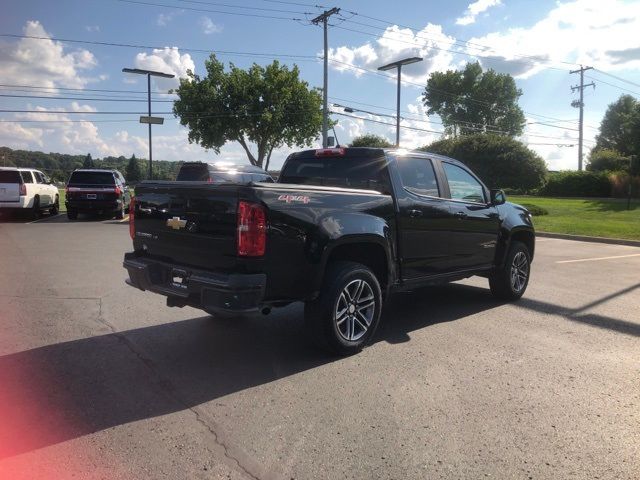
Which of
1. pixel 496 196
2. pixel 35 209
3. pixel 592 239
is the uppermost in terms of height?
pixel 496 196

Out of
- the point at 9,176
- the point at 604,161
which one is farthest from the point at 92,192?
the point at 604,161

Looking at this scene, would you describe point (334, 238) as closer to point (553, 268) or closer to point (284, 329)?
point (284, 329)

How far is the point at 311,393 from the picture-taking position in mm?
4023

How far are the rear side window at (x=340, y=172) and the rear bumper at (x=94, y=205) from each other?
1493 cm

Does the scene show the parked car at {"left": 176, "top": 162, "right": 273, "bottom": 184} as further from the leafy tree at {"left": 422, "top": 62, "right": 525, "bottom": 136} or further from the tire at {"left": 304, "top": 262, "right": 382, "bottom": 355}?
the leafy tree at {"left": 422, "top": 62, "right": 525, "bottom": 136}

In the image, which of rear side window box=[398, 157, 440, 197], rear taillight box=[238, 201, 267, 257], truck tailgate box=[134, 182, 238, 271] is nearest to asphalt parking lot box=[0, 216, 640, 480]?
truck tailgate box=[134, 182, 238, 271]

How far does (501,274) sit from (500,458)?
4.29 m

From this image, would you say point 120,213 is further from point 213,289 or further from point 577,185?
point 577,185

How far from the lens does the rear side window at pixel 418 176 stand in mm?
5664

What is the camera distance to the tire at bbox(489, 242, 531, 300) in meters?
7.12

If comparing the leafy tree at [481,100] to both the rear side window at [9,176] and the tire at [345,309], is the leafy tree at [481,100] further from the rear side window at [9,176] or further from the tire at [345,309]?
the tire at [345,309]

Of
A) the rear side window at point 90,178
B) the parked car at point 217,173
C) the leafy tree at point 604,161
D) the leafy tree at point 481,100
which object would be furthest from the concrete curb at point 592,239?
the leafy tree at point 481,100

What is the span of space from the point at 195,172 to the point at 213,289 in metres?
13.3

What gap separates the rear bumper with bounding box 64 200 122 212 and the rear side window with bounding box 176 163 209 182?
3.79 metres
